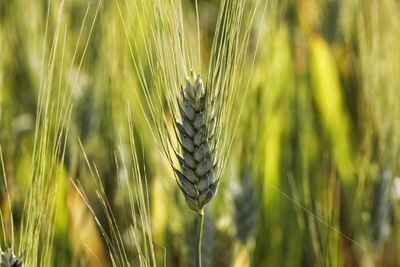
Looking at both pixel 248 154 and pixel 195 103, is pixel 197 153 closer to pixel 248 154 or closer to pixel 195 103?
pixel 195 103

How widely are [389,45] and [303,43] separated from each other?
427 millimetres

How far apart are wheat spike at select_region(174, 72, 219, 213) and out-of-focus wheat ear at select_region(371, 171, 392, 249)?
1.28 feet

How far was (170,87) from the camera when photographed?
73 centimetres

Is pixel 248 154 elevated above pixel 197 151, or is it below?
below

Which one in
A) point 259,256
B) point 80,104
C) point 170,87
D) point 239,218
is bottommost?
point 259,256

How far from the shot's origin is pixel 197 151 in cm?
67

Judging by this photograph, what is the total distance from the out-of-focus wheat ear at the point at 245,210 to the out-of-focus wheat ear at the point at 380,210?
16cm

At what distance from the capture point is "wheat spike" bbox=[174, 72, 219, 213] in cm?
67

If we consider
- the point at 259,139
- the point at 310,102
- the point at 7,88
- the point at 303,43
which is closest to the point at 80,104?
the point at 7,88

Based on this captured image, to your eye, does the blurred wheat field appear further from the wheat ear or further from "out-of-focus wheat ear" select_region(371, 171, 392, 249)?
the wheat ear

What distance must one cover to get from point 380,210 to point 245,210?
0.59 ft

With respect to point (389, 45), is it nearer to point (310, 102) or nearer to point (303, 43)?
point (310, 102)

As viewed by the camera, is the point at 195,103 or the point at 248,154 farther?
the point at 248,154

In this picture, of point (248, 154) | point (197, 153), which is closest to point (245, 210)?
point (248, 154)
